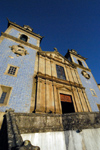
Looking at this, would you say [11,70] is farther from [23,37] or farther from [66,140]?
[23,37]

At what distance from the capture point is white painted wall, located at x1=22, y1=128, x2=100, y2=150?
4.23 metres

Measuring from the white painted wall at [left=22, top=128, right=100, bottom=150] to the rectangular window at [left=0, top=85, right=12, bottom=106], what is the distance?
3407mm

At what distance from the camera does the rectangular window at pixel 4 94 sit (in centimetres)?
630

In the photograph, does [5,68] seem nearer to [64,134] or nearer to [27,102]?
[27,102]

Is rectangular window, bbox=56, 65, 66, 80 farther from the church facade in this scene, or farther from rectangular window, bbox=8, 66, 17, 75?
rectangular window, bbox=8, 66, 17, 75

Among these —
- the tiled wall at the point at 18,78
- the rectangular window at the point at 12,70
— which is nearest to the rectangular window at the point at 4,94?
the tiled wall at the point at 18,78

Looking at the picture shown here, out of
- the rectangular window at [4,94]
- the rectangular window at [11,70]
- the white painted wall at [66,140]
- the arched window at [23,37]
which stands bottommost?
the white painted wall at [66,140]

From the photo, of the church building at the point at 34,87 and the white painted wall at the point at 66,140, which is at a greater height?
the church building at the point at 34,87

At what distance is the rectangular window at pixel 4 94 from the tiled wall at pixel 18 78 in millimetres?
274

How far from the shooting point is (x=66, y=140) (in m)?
4.71

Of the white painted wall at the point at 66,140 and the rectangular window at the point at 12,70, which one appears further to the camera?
the rectangular window at the point at 12,70

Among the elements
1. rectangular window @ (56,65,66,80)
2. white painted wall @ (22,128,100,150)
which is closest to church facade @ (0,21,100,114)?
rectangular window @ (56,65,66,80)

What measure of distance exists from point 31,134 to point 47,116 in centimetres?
128

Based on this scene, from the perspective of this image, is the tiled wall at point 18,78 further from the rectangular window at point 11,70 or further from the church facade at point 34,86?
the rectangular window at point 11,70
